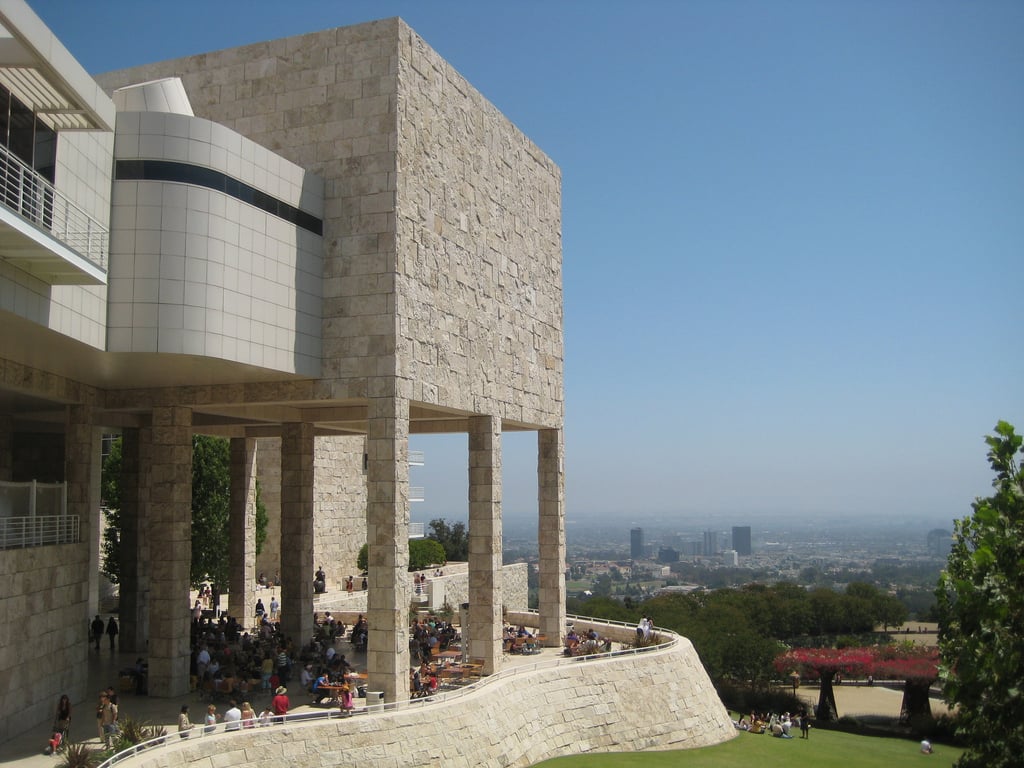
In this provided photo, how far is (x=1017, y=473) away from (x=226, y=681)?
1902 cm

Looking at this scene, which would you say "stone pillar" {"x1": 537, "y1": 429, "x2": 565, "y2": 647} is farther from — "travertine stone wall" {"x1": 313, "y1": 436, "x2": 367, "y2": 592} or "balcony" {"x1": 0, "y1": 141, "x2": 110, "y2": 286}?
"balcony" {"x1": 0, "y1": 141, "x2": 110, "y2": 286}

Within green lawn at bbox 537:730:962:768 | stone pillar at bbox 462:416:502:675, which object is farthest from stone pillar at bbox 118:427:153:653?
green lawn at bbox 537:730:962:768

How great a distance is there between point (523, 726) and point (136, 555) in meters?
14.8

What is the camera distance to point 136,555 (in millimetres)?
30797

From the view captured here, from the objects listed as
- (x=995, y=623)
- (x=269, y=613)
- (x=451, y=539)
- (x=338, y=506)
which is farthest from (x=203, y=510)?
(x=995, y=623)

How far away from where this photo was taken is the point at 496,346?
94.8 feet

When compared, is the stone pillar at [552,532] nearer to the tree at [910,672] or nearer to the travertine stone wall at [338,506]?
the travertine stone wall at [338,506]

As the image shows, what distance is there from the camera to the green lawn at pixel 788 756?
24547mm

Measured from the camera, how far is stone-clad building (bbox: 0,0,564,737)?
62.4 feet

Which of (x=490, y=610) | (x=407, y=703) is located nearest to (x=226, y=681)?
(x=407, y=703)

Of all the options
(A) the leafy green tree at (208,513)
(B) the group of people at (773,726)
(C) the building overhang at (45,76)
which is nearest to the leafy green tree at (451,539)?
(A) the leafy green tree at (208,513)

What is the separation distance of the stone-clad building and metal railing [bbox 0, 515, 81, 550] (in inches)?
2.8

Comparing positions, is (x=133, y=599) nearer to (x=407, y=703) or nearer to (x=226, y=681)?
(x=226, y=681)

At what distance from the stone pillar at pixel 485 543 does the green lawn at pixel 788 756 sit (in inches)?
164
